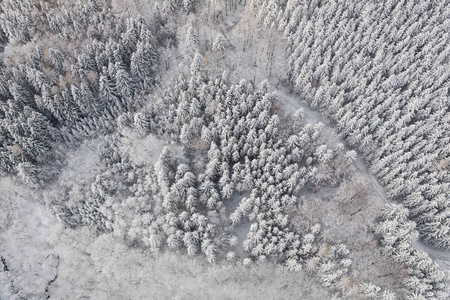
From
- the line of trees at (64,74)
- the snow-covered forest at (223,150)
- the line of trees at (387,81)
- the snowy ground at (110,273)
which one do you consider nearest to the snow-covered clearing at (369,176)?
the snow-covered forest at (223,150)

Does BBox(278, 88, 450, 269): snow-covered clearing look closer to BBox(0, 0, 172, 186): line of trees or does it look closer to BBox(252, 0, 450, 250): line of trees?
BBox(252, 0, 450, 250): line of trees

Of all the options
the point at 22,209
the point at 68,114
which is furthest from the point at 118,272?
the point at 68,114

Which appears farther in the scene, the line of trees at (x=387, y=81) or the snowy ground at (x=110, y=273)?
the line of trees at (x=387, y=81)

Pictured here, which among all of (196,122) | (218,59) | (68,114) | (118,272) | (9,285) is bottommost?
(9,285)

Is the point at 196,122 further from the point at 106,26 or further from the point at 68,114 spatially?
the point at 106,26

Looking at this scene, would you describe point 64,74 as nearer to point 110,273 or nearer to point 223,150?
point 223,150

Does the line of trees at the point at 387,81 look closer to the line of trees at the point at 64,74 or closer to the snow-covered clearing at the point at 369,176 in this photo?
the snow-covered clearing at the point at 369,176

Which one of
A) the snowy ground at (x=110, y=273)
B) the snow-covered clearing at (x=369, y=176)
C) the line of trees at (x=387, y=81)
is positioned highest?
the line of trees at (x=387, y=81)

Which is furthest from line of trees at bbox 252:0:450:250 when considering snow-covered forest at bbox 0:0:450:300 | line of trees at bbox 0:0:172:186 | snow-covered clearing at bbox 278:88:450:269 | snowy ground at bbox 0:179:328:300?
line of trees at bbox 0:0:172:186

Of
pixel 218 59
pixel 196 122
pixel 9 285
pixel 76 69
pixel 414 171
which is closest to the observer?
pixel 9 285
